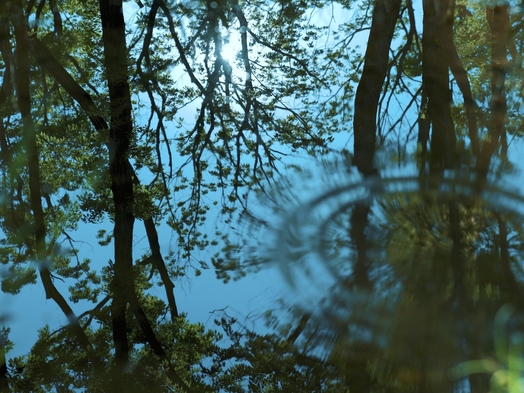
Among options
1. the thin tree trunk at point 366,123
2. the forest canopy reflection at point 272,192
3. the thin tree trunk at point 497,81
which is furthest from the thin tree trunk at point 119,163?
the thin tree trunk at point 497,81

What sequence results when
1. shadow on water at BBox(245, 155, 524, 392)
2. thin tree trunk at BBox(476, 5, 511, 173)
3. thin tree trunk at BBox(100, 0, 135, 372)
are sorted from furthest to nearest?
thin tree trunk at BBox(476, 5, 511, 173) → thin tree trunk at BBox(100, 0, 135, 372) → shadow on water at BBox(245, 155, 524, 392)

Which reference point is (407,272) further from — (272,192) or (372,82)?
(372,82)

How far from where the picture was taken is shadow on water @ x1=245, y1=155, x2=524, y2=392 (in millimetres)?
1232

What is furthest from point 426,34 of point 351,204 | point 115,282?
point 115,282

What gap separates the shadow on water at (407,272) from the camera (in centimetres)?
123

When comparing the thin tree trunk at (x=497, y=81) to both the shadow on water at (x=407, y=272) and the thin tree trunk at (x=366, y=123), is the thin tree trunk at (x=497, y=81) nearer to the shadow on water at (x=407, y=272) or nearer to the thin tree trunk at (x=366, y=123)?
the shadow on water at (x=407, y=272)

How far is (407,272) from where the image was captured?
137 centimetres

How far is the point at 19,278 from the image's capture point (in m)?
1.63

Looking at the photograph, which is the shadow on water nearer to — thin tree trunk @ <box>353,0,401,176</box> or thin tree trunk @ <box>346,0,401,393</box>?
thin tree trunk @ <box>346,0,401,393</box>

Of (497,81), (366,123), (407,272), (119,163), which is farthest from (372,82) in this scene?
(119,163)

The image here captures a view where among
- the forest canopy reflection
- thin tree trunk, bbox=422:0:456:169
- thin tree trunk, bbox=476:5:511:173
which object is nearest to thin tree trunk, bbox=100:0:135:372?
the forest canopy reflection

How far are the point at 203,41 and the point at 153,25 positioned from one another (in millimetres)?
219

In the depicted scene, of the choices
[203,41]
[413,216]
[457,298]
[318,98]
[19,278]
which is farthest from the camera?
[203,41]

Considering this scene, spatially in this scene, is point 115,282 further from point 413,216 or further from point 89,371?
point 413,216
